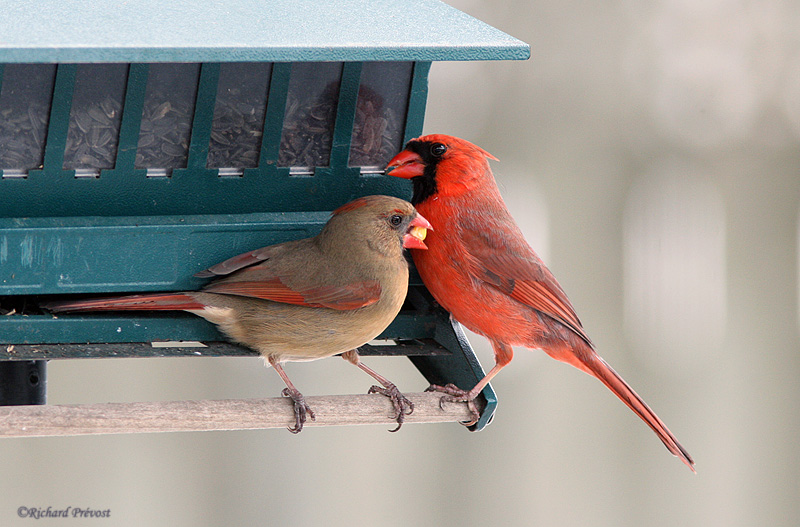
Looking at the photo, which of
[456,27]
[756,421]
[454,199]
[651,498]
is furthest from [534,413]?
[456,27]

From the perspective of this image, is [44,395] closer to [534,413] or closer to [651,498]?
[534,413]

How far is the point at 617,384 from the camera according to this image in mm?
3010

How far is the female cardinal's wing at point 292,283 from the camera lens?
2.76 m

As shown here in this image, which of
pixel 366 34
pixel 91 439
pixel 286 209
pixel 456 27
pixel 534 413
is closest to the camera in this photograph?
pixel 366 34

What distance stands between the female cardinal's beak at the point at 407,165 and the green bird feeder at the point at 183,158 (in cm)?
13

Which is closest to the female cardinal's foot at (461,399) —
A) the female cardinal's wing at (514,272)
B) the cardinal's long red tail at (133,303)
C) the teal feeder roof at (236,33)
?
the female cardinal's wing at (514,272)

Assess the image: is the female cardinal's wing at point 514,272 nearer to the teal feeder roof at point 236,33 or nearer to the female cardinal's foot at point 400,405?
the female cardinal's foot at point 400,405

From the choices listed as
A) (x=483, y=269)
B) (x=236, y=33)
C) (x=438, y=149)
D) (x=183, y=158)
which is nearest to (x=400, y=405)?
(x=483, y=269)

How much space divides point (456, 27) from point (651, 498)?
3.67 meters

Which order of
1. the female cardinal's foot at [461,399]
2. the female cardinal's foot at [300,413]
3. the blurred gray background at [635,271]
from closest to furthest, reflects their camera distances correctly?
the female cardinal's foot at [300,413], the female cardinal's foot at [461,399], the blurred gray background at [635,271]

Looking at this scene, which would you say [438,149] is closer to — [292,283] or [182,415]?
[292,283]

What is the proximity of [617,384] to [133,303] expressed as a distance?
141 centimetres

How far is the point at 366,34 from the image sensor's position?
247cm

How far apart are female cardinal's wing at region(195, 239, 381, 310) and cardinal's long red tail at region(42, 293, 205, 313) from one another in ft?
0.26
